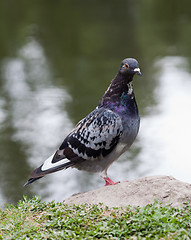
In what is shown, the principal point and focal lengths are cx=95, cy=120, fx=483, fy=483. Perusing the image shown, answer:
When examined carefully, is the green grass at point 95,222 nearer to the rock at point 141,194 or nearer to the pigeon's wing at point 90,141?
the rock at point 141,194

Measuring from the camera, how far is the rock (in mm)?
4527

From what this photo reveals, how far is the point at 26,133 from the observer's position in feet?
27.5

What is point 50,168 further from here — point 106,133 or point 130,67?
point 130,67

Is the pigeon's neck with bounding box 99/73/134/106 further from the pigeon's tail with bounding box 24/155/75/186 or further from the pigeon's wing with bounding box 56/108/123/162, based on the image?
the pigeon's tail with bounding box 24/155/75/186

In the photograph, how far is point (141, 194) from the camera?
183 inches

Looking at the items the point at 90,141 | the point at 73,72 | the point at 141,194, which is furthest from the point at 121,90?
the point at 73,72

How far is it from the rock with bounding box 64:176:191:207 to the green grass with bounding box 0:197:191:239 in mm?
134

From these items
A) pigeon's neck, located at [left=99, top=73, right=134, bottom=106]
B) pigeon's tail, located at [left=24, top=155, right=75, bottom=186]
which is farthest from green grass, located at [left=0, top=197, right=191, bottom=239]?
pigeon's neck, located at [left=99, top=73, right=134, bottom=106]

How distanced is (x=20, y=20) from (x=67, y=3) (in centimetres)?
286

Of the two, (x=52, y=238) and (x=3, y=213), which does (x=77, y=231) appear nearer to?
(x=52, y=238)

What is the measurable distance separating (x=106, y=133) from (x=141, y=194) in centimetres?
70

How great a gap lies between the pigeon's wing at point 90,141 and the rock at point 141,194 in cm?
37

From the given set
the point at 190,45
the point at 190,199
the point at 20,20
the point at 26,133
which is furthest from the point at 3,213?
the point at 20,20

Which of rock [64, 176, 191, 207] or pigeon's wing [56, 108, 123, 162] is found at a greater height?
pigeon's wing [56, 108, 123, 162]
